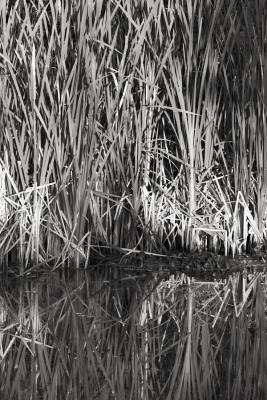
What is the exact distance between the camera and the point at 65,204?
17.6ft

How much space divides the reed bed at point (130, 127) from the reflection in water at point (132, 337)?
320 mm

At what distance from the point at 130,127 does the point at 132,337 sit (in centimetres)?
156

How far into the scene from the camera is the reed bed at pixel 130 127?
17.4ft

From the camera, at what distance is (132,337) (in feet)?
14.6

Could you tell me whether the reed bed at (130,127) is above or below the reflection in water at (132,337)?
above

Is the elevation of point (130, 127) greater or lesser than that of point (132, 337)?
greater

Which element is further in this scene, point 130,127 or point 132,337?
point 130,127

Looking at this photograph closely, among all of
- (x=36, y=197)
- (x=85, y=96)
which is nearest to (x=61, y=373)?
(x=36, y=197)

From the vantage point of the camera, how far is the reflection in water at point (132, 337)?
385cm

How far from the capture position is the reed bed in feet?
17.4

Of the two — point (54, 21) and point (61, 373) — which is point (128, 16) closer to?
point (54, 21)

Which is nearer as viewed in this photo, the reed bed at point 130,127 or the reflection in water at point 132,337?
the reflection in water at point 132,337

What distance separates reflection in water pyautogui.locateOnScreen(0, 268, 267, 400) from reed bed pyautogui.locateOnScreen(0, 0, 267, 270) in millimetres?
320

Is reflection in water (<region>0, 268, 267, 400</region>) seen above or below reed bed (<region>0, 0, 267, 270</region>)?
below
